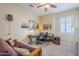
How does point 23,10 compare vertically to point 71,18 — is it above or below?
above

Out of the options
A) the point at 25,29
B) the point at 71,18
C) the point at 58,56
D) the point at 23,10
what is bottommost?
the point at 58,56

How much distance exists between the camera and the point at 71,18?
2.11 m

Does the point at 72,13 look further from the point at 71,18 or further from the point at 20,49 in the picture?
the point at 20,49

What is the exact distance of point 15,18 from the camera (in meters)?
2.10

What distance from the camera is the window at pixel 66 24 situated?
82.7 inches

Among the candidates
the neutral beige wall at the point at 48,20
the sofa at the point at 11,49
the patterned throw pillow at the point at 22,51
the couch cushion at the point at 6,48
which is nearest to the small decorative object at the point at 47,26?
the neutral beige wall at the point at 48,20

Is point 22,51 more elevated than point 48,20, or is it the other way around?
point 48,20

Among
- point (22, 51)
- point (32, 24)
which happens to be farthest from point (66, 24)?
point (22, 51)

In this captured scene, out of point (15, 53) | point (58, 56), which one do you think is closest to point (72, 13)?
point (58, 56)

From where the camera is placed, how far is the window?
210 centimetres

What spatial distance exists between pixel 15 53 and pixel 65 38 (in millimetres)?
793

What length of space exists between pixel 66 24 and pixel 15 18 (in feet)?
2.59

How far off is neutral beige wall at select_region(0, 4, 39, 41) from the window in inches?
15.7

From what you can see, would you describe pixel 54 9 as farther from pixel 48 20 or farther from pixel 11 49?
pixel 11 49
